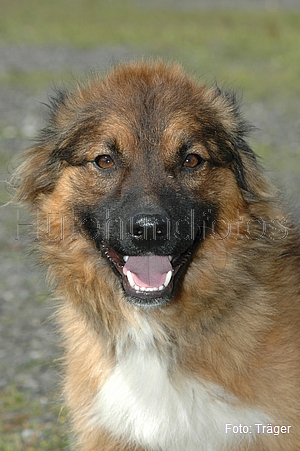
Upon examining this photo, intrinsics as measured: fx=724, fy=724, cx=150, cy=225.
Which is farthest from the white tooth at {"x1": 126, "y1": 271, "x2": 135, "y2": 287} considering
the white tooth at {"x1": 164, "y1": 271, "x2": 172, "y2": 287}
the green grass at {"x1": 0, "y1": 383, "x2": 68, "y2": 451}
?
the green grass at {"x1": 0, "y1": 383, "x2": 68, "y2": 451}

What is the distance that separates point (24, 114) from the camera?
48.7 feet

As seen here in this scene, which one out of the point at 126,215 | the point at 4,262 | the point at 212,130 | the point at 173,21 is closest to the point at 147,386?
the point at 126,215

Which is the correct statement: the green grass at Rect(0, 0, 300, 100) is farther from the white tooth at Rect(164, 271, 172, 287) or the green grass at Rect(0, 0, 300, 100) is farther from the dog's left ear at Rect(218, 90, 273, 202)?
the white tooth at Rect(164, 271, 172, 287)

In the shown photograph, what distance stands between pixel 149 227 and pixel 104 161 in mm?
564

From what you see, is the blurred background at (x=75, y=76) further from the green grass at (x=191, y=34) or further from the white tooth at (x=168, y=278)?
the white tooth at (x=168, y=278)

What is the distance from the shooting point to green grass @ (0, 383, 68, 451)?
4766mm

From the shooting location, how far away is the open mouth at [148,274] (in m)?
3.79

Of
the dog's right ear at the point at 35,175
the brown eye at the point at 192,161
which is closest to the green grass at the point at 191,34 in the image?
the dog's right ear at the point at 35,175

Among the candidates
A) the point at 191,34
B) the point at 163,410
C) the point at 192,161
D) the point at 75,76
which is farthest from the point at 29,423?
the point at 191,34

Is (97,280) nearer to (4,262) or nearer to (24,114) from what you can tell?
(4,262)

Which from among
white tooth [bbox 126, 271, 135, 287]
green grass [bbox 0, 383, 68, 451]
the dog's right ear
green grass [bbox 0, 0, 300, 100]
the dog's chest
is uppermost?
green grass [bbox 0, 0, 300, 100]

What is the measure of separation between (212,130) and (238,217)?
51 cm

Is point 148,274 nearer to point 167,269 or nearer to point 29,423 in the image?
Answer: point 167,269

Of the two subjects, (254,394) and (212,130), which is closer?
(254,394)
